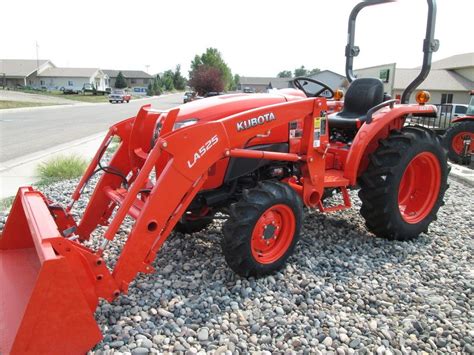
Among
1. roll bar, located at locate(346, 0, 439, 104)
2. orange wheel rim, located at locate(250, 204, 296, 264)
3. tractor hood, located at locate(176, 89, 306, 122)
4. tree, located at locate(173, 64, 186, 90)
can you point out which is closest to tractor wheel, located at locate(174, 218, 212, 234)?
orange wheel rim, located at locate(250, 204, 296, 264)

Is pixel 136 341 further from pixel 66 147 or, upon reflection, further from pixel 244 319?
pixel 66 147

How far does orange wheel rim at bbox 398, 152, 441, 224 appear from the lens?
14.9 ft

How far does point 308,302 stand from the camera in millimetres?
3150

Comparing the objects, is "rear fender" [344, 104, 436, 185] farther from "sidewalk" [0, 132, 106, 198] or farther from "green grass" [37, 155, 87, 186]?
"green grass" [37, 155, 87, 186]

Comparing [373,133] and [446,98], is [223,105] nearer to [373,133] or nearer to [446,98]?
[373,133]

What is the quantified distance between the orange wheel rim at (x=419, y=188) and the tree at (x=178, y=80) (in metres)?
103

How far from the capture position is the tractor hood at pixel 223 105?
341 centimetres

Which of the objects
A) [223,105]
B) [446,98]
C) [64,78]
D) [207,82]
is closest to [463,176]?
[223,105]

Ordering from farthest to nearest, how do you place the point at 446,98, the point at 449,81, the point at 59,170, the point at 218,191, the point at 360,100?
the point at 449,81 < the point at 446,98 < the point at 59,170 < the point at 360,100 < the point at 218,191

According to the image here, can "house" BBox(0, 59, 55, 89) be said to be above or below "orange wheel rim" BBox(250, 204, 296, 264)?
above

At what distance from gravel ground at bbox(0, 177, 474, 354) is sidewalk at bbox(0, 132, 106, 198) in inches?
130

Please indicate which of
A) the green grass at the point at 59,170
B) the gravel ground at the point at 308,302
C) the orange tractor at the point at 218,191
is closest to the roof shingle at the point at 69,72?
the green grass at the point at 59,170

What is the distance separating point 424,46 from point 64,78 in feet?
288

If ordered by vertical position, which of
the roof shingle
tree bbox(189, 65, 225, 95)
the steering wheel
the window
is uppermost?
the roof shingle
